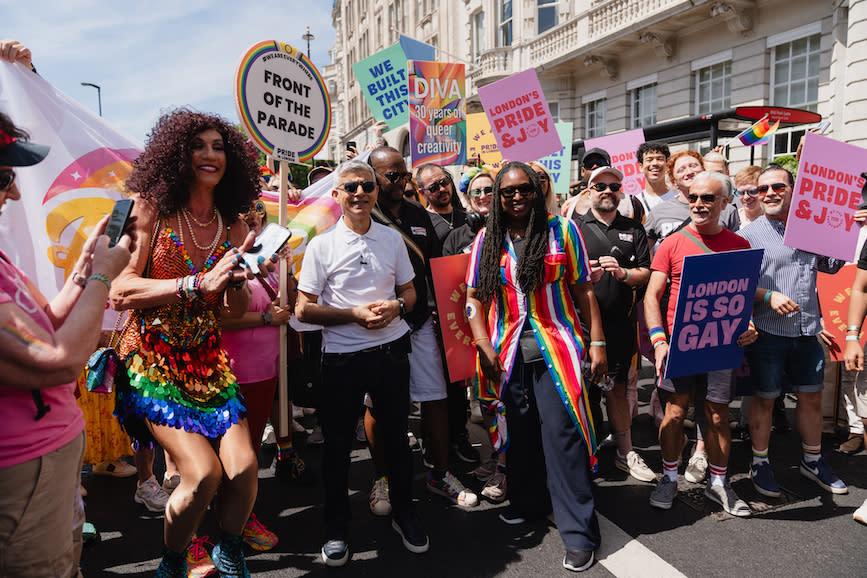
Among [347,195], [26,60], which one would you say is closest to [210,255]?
[347,195]

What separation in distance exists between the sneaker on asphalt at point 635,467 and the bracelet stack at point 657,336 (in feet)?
3.58

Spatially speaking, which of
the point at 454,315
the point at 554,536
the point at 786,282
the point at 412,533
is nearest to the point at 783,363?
the point at 786,282

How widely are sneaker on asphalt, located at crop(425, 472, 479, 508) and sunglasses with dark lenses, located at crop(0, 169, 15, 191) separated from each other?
9.74ft

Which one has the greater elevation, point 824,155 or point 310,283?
point 824,155

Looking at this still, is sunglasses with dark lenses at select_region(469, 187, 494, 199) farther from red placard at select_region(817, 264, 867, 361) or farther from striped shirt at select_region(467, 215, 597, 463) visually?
red placard at select_region(817, 264, 867, 361)

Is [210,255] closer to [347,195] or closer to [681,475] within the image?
[347,195]

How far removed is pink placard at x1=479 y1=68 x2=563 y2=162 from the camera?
5.99 m

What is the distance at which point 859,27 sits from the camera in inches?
381

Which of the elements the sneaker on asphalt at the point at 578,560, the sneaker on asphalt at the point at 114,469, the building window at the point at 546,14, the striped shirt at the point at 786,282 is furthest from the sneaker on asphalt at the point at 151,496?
the building window at the point at 546,14

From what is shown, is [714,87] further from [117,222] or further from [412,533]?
[117,222]

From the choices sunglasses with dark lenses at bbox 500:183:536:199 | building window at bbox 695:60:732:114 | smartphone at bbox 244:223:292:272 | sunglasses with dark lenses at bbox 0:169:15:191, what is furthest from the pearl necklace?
building window at bbox 695:60:732:114

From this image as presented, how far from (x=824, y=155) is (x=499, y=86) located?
315 cm

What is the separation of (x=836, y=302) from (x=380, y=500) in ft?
11.6

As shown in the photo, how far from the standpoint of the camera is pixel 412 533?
3.20 meters
